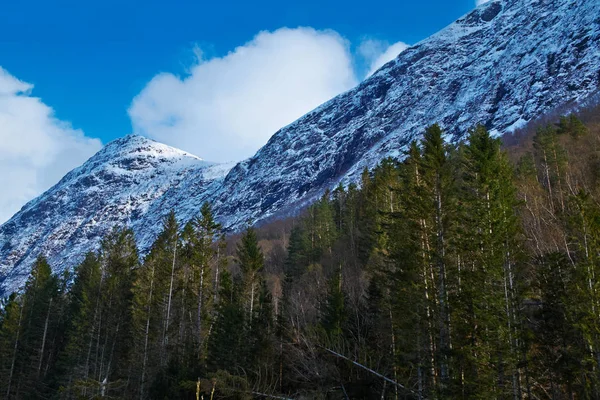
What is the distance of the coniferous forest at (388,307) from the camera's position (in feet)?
52.0

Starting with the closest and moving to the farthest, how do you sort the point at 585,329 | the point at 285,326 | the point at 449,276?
the point at 585,329, the point at 449,276, the point at 285,326

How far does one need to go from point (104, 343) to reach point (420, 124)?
6018 inches

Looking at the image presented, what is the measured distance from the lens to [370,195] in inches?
1758

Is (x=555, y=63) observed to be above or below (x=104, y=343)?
above

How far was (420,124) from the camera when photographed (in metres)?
171

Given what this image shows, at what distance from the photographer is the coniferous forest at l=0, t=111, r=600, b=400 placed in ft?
52.0

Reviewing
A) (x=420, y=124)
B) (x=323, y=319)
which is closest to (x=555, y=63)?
(x=420, y=124)

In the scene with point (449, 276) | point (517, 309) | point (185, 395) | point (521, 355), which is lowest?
point (185, 395)

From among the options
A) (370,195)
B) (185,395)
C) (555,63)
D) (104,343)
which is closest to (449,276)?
(185,395)

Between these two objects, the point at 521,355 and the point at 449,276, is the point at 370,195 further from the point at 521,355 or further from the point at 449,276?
the point at 521,355

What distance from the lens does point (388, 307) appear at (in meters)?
21.4

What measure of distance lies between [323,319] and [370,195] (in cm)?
1936

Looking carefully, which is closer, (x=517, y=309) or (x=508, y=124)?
(x=517, y=309)

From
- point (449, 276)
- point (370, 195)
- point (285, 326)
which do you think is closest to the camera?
point (449, 276)
